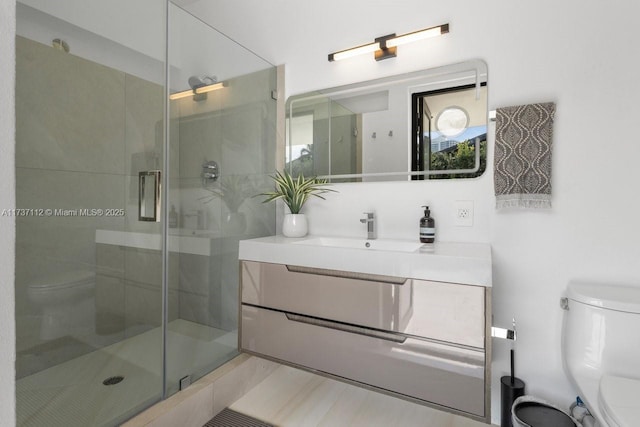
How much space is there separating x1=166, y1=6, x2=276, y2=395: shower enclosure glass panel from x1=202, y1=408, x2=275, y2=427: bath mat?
0.23 metres

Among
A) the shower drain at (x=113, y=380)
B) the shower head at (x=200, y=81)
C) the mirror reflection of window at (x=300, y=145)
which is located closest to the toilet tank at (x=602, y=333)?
the mirror reflection of window at (x=300, y=145)

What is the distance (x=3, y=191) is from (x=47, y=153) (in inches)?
22.8

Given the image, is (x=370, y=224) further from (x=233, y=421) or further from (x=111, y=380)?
(x=111, y=380)

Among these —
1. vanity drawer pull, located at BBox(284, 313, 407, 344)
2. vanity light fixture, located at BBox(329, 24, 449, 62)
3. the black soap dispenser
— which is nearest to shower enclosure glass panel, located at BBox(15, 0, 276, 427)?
vanity drawer pull, located at BBox(284, 313, 407, 344)

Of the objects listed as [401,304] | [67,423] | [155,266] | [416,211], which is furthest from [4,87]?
[416,211]

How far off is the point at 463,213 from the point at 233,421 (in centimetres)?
153

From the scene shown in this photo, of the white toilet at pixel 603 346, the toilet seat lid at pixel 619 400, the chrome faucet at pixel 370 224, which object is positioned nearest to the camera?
the toilet seat lid at pixel 619 400

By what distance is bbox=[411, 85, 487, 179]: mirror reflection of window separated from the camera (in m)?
1.65

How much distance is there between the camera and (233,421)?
161cm

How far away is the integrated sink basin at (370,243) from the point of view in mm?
1635

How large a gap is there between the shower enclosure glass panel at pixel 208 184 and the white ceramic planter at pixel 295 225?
0.73 feet

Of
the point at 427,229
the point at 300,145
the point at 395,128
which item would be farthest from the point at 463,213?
the point at 300,145

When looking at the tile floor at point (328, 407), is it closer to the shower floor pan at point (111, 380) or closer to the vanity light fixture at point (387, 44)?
the shower floor pan at point (111, 380)

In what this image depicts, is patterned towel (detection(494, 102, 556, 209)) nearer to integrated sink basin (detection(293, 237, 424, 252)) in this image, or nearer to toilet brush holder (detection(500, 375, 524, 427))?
integrated sink basin (detection(293, 237, 424, 252))
